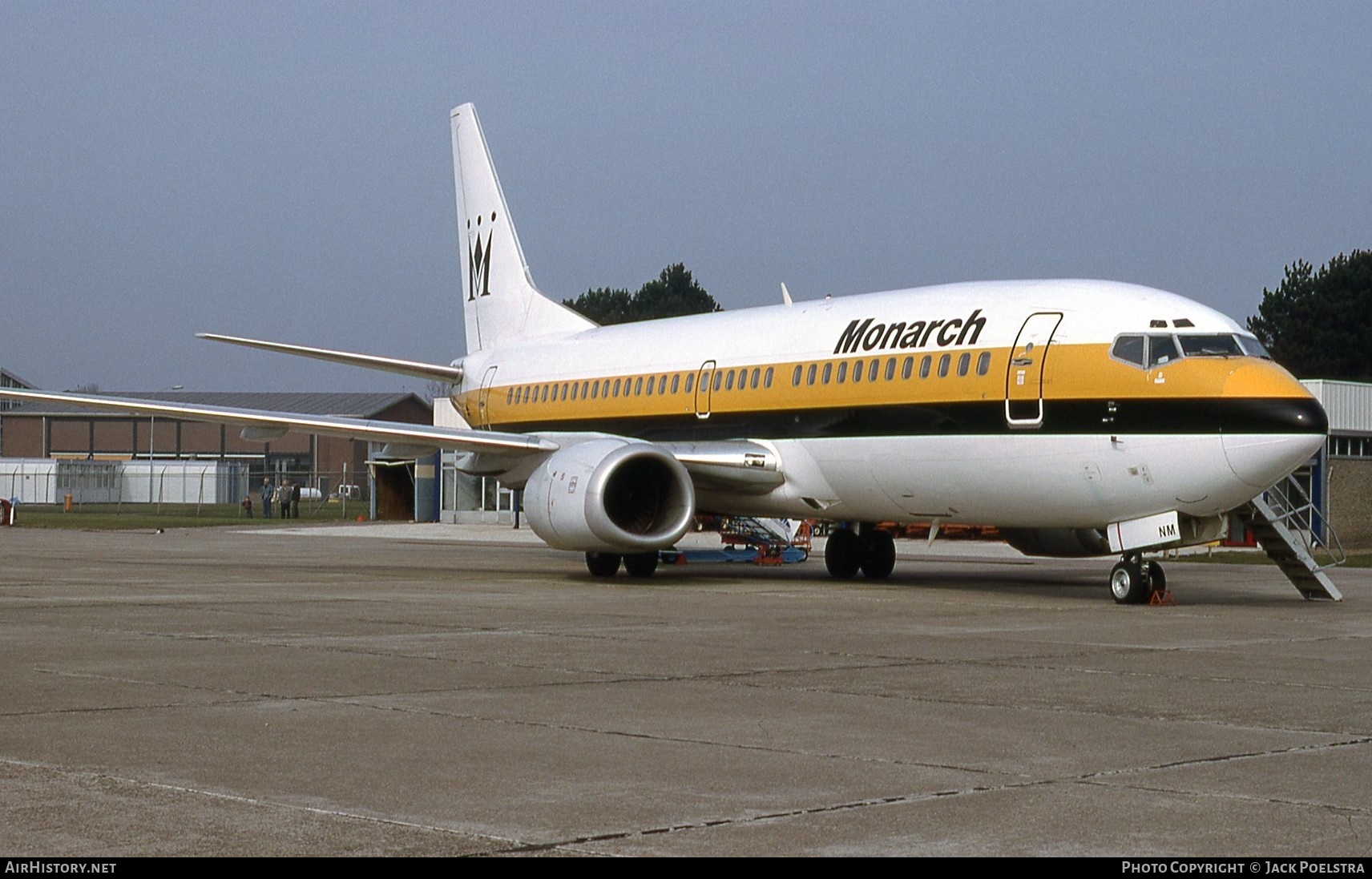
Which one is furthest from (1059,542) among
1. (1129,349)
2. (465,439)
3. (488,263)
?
(488,263)

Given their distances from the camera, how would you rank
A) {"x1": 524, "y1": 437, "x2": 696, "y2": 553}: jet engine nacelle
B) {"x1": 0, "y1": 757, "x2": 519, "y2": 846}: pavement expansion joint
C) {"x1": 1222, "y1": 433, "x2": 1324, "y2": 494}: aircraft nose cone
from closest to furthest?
{"x1": 0, "y1": 757, "x2": 519, "y2": 846}: pavement expansion joint
{"x1": 1222, "y1": 433, "x2": 1324, "y2": 494}: aircraft nose cone
{"x1": 524, "y1": 437, "x2": 696, "y2": 553}: jet engine nacelle

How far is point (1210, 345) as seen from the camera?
16984mm

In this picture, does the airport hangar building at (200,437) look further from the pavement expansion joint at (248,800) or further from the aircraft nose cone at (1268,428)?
the pavement expansion joint at (248,800)

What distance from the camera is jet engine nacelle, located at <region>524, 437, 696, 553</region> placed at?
2005 centimetres

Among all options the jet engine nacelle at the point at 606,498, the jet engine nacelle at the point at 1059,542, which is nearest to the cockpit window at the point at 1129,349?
the jet engine nacelle at the point at 1059,542

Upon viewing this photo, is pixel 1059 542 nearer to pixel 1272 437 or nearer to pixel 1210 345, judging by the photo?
pixel 1210 345

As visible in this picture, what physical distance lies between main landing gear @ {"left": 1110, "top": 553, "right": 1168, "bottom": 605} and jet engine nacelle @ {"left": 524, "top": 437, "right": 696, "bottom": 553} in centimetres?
513

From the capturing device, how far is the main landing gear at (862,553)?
901 inches

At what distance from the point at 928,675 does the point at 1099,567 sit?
17548 millimetres

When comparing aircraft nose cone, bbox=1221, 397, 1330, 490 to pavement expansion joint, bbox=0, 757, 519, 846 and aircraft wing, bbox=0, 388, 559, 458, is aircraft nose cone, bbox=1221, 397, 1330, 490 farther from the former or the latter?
pavement expansion joint, bbox=0, 757, 519, 846

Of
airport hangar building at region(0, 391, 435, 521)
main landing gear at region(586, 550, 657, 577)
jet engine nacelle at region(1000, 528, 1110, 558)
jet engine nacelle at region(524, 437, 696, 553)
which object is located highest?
airport hangar building at region(0, 391, 435, 521)

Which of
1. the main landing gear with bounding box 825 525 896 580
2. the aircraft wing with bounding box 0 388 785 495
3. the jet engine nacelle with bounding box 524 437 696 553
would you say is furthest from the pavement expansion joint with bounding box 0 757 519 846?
the main landing gear with bounding box 825 525 896 580

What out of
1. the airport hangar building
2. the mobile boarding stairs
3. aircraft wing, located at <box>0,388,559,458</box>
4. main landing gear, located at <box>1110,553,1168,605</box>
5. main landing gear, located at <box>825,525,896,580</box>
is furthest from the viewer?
the airport hangar building
